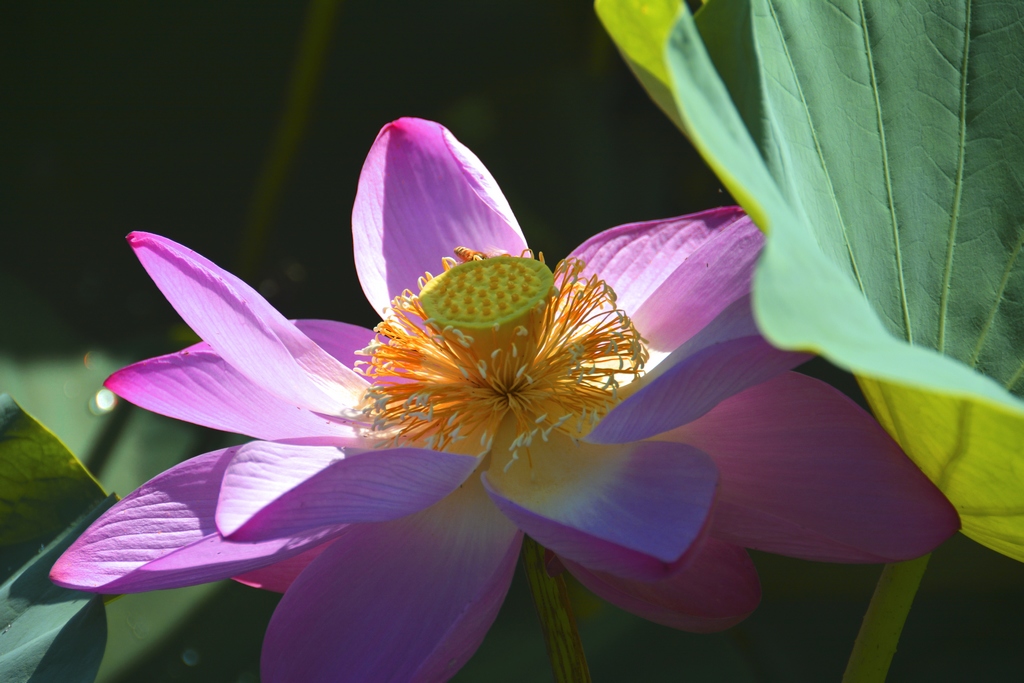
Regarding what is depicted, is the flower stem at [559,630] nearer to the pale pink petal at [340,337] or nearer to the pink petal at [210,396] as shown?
the pink petal at [210,396]

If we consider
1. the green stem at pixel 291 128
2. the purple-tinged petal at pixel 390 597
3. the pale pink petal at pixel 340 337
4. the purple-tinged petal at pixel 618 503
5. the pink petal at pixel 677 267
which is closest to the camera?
the purple-tinged petal at pixel 618 503

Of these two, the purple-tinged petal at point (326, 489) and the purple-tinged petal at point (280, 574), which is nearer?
the purple-tinged petal at point (326, 489)

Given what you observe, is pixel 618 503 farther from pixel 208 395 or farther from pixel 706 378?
pixel 208 395

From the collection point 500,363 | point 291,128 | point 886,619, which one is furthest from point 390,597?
point 291,128

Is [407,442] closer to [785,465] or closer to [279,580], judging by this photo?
[279,580]

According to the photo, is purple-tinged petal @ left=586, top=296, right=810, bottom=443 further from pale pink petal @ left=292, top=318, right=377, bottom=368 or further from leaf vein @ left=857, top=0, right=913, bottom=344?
pale pink petal @ left=292, top=318, right=377, bottom=368

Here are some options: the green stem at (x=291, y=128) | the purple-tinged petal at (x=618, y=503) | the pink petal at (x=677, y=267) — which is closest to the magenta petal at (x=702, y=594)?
the purple-tinged petal at (x=618, y=503)

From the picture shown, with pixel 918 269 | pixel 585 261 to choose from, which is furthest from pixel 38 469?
pixel 918 269
